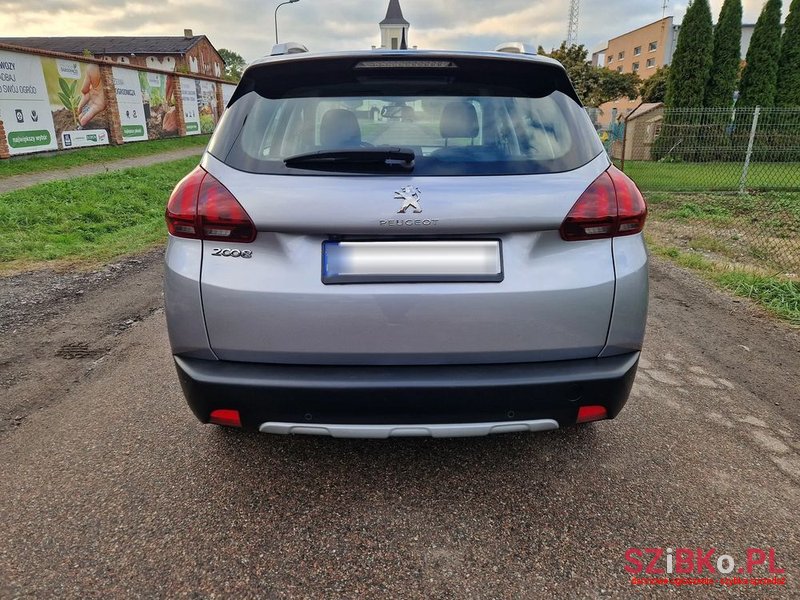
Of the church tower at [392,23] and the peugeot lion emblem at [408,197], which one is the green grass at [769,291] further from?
the church tower at [392,23]

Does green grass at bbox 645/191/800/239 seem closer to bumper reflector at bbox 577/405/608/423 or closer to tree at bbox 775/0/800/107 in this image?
bumper reflector at bbox 577/405/608/423

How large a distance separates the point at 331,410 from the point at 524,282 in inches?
31.9

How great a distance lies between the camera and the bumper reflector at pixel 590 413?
2.06 meters

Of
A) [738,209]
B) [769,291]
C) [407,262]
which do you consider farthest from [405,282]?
[738,209]

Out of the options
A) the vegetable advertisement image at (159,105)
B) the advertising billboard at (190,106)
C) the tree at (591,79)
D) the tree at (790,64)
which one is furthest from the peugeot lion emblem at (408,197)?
the tree at (591,79)

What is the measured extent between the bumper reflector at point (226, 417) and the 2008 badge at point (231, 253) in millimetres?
567

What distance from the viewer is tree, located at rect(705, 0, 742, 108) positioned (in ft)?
65.2

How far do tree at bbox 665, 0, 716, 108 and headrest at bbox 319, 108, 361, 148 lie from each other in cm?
2200

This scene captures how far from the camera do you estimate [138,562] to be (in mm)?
1937

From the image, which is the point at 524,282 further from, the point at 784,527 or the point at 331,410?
the point at 784,527

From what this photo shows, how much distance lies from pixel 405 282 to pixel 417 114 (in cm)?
75

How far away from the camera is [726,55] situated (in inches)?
787

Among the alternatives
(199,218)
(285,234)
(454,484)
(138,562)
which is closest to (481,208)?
(285,234)

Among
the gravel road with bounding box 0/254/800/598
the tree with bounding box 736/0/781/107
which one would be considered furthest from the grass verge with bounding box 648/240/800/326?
the tree with bounding box 736/0/781/107
